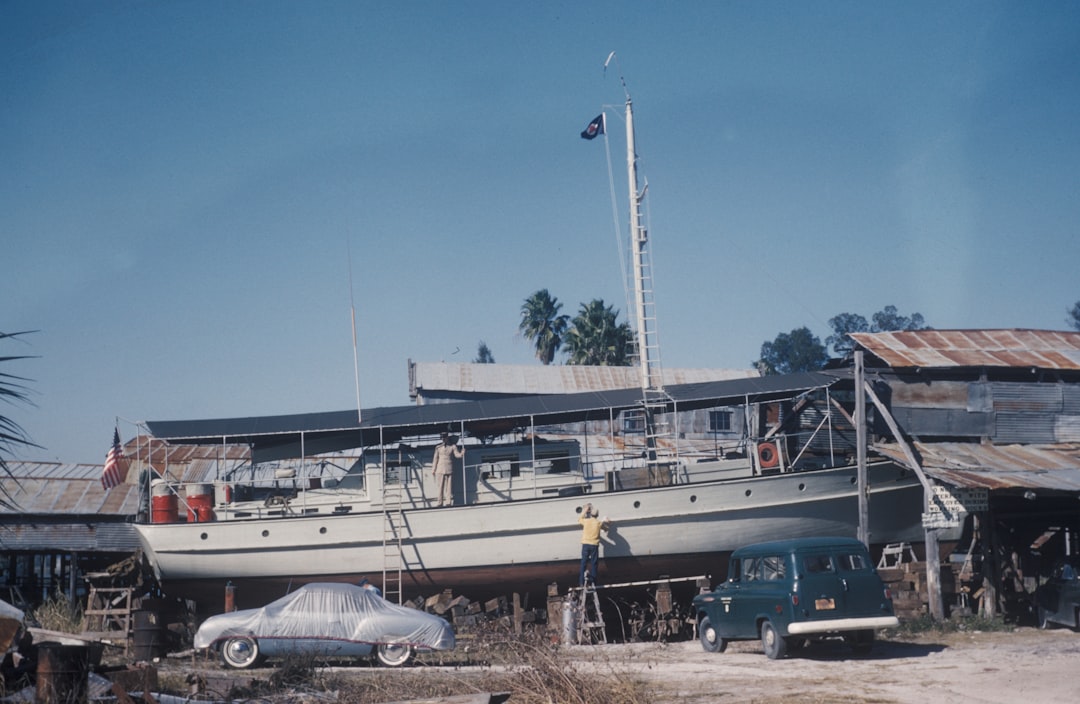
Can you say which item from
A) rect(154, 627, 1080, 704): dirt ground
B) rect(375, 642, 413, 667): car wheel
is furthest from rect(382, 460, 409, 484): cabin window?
rect(375, 642, 413, 667): car wheel

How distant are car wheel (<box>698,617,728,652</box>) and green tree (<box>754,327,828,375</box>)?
251ft

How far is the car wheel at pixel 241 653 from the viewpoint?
1542cm

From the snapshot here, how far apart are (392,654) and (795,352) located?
85.5m

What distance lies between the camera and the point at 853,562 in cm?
1493

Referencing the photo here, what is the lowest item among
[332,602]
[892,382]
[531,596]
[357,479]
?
[531,596]

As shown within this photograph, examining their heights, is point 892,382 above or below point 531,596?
above

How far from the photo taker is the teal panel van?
14.3 meters

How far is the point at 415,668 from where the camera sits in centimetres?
1509

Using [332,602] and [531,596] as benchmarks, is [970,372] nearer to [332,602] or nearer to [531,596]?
[531,596]

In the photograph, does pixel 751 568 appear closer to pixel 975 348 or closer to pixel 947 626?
pixel 947 626

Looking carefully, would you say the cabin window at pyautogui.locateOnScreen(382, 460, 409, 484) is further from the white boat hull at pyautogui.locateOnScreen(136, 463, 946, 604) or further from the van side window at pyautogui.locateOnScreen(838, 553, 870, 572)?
the van side window at pyautogui.locateOnScreen(838, 553, 870, 572)

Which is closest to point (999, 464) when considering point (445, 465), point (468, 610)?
point (468, 610)

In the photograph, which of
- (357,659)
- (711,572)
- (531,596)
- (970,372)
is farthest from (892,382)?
(357,659)

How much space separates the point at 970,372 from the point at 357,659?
51.4 feet
